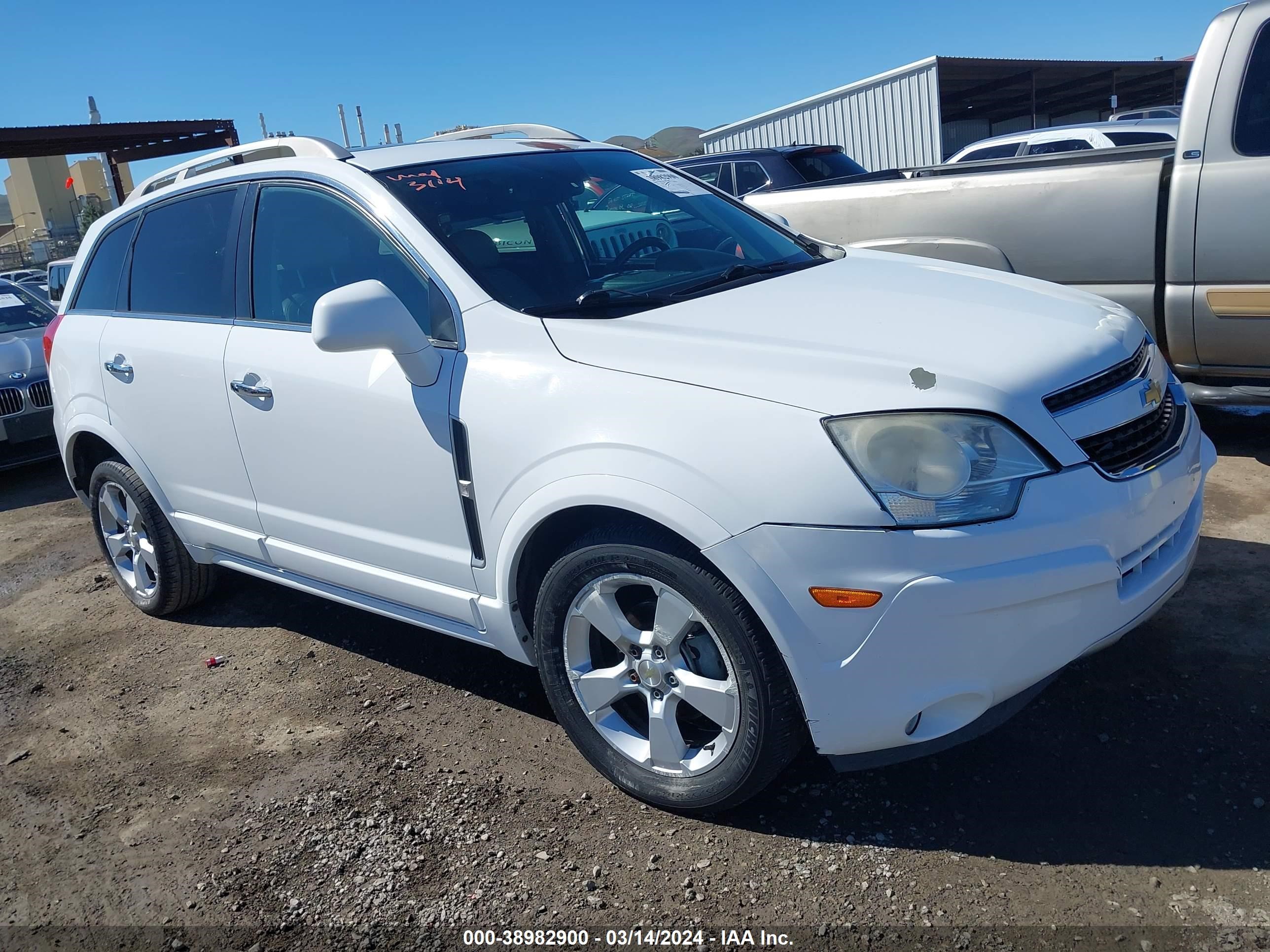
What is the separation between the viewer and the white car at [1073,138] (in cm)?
1124

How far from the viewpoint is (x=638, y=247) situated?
353 centimetres

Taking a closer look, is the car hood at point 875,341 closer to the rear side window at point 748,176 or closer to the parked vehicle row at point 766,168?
the parked vehicle row at point 766,168

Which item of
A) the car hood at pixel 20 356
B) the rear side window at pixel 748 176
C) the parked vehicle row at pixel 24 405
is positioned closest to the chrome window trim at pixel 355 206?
the parked vehicle row at pixel 24 405

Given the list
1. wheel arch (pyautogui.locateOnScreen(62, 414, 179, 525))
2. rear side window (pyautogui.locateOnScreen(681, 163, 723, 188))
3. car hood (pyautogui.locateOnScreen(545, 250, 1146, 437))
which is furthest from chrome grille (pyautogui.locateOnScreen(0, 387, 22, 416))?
car hood (pyautogui.locateOnScreen(545, 250, 1146, 437))

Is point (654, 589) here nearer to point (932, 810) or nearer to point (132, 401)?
point (932, 810)

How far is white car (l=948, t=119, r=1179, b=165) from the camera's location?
11242mm

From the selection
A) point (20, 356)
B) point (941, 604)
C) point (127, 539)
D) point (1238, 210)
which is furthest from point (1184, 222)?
point (20, 356)

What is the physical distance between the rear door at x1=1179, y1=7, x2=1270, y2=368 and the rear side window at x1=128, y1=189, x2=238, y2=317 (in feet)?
13.9

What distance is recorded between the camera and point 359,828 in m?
2.92

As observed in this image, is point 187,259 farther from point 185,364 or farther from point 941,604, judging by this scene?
point 941,604

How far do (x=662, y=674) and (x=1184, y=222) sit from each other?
11.9ft

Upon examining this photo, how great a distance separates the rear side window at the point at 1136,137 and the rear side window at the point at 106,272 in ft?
34.2

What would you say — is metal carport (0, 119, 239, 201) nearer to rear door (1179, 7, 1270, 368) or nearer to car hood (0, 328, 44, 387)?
car hood (0, 328, 44, 387)

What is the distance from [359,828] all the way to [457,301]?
1539 millimetres
